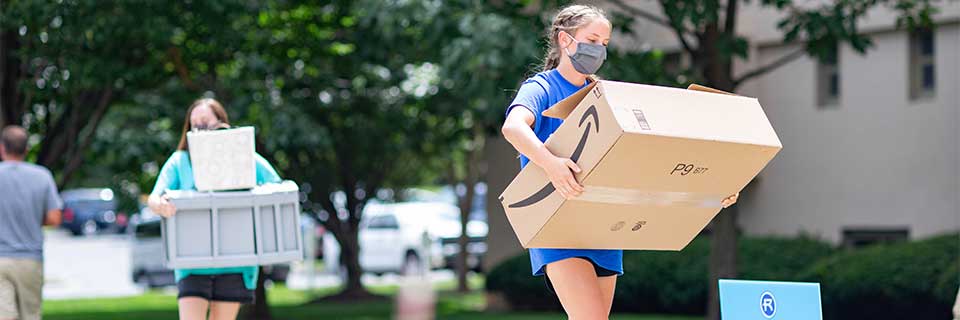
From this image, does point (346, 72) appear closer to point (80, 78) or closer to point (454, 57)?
point (80, 78)

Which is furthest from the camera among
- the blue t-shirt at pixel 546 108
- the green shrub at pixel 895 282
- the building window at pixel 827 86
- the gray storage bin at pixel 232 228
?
the building window at pixel 827 86

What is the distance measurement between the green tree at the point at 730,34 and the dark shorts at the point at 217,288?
459 cm

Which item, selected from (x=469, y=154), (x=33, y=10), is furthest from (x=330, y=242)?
(x=33, y=10)

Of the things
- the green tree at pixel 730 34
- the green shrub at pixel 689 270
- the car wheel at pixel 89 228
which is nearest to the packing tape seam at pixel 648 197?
the green tree at pixel 730 34

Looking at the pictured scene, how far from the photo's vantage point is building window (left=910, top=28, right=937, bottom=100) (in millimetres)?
14438

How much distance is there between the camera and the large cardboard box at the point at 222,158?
21.5ft

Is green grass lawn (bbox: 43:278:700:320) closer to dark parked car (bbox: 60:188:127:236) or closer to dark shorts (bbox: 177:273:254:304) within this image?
dark shorts (bbox: 177:273:254:304)

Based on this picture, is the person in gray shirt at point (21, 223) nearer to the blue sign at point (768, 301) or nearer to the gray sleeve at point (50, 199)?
the gray sleeve at point (50, 199)

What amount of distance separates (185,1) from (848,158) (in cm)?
→ 756

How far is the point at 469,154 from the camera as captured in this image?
21.3m

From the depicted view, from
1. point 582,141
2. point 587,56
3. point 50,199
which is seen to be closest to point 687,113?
point 582,141

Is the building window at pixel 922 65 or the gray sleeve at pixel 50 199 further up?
the building window at pixel 922 65

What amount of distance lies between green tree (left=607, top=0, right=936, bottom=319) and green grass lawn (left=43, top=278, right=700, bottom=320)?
2.73 meters

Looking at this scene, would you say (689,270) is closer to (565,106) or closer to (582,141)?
(565,106)
